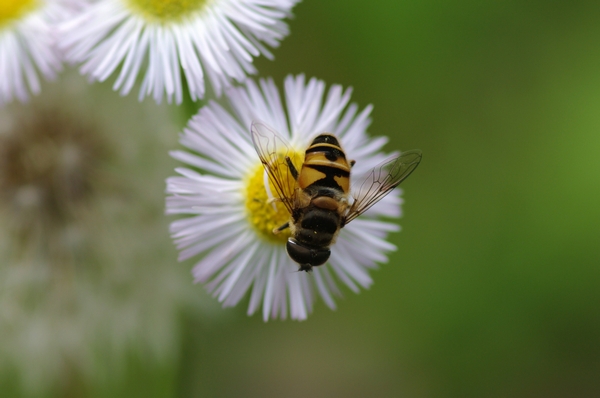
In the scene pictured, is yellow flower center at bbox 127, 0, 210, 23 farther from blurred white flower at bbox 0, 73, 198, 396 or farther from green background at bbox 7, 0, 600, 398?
green background at bbox 7, 0, 600, 398

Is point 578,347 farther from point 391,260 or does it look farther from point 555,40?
point 555,40

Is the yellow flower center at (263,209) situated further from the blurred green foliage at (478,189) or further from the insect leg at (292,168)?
the blurred green foliage at (478,189)

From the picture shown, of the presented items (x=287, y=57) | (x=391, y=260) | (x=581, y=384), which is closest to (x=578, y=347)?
(x=581, y=384)

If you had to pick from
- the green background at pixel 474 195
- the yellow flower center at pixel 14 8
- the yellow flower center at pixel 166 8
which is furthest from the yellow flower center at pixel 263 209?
the green background at pixel 474 195

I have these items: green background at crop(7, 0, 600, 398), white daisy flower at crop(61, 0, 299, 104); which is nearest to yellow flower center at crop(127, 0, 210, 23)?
white daisy flower at crop(61, 0, 299, 104)

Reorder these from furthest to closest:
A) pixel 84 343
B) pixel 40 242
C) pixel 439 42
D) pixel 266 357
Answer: pixel 266 357
pixel 439 42
pixel 84 343
pixel 40 242

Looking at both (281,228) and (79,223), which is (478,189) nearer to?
(281,228)

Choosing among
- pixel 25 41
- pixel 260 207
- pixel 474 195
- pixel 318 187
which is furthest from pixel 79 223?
pixel 474 195
